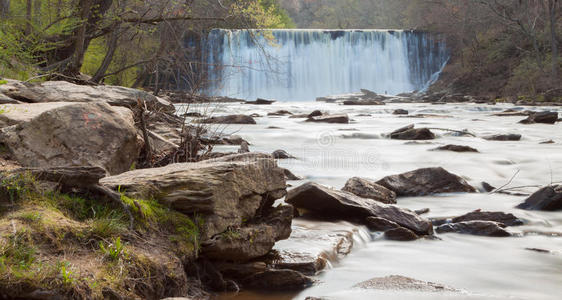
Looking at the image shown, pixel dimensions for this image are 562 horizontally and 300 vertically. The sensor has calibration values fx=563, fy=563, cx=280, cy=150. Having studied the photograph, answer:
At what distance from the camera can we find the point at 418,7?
49438mm

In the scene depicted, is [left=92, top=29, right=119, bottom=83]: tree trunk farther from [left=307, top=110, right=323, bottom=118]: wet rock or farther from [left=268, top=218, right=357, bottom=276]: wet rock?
[left=268, top=218, right=357, bottom=276]: wet rock

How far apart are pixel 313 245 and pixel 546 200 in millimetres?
2964

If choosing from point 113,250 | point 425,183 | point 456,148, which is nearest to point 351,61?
point 456,148

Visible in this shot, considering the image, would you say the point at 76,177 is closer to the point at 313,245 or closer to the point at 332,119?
the point at 313,245

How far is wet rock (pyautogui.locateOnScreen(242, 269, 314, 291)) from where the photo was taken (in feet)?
11.1

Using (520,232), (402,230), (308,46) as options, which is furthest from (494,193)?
(308,46)

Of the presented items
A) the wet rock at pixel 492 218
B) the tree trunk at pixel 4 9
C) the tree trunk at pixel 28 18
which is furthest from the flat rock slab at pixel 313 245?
the tree trunk at pixel 4 9

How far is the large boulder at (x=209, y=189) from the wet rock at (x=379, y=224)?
1.32m

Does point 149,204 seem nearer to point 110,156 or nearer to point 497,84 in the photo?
point 110,156

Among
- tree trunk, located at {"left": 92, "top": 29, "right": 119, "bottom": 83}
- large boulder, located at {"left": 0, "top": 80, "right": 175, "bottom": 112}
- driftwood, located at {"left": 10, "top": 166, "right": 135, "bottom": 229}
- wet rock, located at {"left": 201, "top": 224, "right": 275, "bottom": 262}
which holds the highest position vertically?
tree trunk, located at {"left": 92, "top": 29, "right": 119, "bottom": 83}

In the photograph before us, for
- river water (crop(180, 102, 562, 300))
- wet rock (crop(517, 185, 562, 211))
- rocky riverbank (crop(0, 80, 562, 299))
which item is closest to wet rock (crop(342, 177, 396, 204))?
river water (crop(180, 102, 562, 300))

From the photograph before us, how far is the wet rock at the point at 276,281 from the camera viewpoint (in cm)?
339

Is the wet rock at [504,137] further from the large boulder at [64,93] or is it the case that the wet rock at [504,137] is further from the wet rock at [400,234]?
the wet rock at [400,234]

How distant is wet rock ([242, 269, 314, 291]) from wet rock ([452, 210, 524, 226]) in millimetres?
2281
